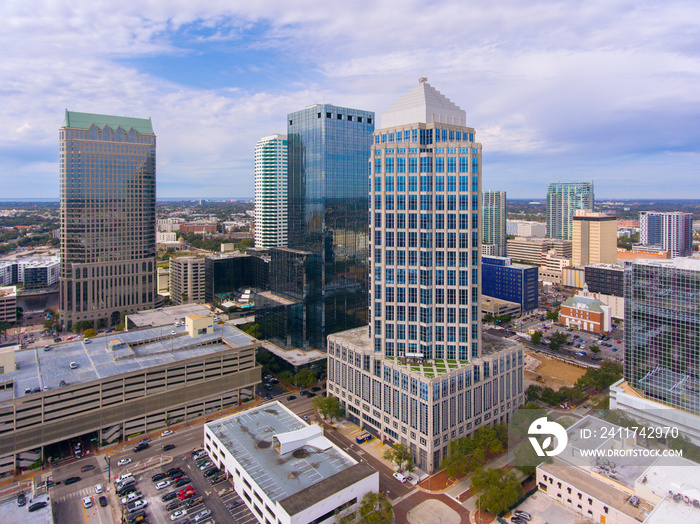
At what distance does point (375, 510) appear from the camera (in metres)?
55.2

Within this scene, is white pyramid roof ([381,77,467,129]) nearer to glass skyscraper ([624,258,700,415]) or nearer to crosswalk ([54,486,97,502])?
glass skyscraper ([624,258,700,415])

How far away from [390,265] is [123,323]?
116309 mm

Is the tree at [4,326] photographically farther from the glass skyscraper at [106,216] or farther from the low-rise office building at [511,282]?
the low-rise office building at [511,282]

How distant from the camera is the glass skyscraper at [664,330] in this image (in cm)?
7294

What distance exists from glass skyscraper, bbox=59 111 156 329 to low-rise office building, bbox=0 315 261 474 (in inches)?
2416

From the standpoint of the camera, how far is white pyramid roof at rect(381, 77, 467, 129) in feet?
267

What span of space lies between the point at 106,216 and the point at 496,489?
15059 cm

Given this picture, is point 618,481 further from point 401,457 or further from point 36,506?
point 36,506

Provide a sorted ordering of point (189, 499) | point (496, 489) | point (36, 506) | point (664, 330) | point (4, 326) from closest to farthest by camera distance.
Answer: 1. point (496, 489)
2. point (36, 506)
3. point (189, 499)
4. point (664, 330)
5. point (4, 326)

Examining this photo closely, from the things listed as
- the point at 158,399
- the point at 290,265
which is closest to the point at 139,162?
the point at 290,265

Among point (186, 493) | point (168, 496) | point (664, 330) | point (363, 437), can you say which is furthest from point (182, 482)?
point (664, 330)

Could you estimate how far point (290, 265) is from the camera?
12044 centimetres

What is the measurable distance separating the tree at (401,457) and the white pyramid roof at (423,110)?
57.6 meters

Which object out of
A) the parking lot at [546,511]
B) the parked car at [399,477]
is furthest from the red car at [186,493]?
the parking lot at [546,511]
